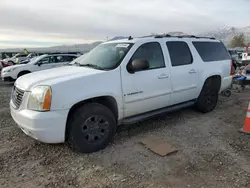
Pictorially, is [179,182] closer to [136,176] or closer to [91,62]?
[136,176]

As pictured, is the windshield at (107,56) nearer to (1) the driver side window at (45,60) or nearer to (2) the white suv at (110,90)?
(2) the white suv at (110,90)

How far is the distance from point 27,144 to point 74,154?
966 mm

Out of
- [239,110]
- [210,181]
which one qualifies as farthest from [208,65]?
[210,181]

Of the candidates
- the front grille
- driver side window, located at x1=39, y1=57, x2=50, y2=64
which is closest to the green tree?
driver side window, located at x1=39, y1=57, x2=50, y2=64

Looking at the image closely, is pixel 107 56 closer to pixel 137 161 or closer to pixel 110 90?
pixel 110 90

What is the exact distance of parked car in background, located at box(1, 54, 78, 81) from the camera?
39.2ft

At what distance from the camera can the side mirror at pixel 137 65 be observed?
4.14 m

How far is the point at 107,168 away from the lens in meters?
3.47

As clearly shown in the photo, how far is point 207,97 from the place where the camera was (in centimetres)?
590

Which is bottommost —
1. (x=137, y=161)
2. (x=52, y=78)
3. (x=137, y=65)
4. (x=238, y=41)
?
(x=137, y=161)

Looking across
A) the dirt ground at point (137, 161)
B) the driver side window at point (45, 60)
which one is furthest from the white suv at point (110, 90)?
the driver side window at point (45, 60)

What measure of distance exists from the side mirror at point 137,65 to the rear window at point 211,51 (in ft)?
6.43

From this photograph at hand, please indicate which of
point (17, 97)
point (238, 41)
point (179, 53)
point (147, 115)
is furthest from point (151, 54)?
point (238, 41)

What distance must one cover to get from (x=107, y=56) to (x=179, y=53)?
1.62 meters
